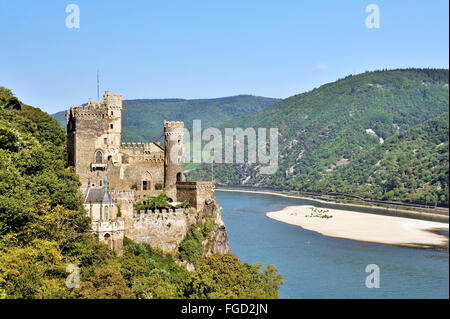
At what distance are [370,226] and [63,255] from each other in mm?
64347

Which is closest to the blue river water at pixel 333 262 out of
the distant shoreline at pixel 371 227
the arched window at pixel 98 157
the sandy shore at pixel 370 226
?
the distant shoreline at pixel 371 227

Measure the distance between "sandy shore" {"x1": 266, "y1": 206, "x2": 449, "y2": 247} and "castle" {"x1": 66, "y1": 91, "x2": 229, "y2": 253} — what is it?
116 ft

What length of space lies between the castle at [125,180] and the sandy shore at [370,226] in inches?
1397

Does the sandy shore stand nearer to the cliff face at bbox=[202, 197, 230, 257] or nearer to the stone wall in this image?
the cliff face at bbox=[202, 197, 230, 257]

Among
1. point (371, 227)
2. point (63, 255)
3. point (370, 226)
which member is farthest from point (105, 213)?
point (370, 226)

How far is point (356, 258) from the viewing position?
63.8m

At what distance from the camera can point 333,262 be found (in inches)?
2418

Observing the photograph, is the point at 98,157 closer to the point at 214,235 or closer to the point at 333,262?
the point at 214,235

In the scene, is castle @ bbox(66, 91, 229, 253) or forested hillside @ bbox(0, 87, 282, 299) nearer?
forested hillside @ bbox(0, 87, 282, 299)

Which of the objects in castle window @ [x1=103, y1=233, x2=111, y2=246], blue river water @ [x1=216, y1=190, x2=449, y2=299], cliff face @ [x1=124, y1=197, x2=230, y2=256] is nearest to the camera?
castle window @ [x1=103, y1=233, x2=111, y2=246]

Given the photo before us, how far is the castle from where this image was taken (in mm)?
36625

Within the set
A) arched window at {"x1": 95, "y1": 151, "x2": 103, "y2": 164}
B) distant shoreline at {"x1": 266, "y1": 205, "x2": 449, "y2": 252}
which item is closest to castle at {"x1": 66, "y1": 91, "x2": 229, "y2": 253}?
arched window at {"x1": 95, "y1": 151, "x2": 103, "y2": 164}

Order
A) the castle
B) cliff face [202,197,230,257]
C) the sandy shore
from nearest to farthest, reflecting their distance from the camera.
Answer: the castle → cliff face [202,197,230,257] → the sandy shore

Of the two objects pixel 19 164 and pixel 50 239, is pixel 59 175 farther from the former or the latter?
pixel 50 239
